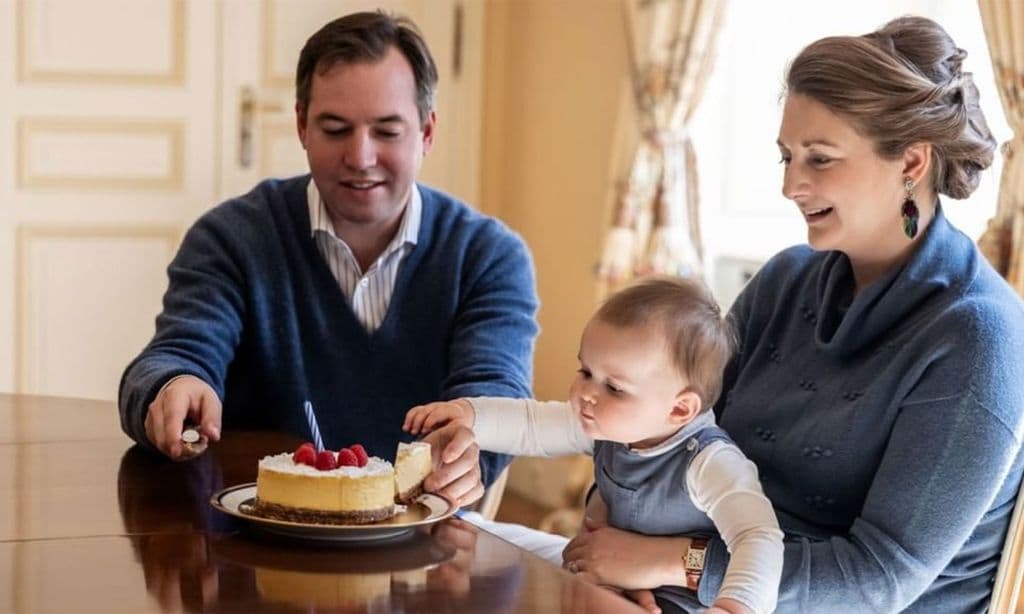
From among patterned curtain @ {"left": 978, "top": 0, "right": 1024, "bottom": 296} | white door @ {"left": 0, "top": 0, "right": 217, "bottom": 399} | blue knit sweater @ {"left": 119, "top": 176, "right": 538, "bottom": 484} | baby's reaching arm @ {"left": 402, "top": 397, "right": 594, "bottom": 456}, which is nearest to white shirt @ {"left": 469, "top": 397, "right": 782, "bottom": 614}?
baby's reaching arm @ {"left": 402, "top": 397, "right": 594, "bottom": 456}

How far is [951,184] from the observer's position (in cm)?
185

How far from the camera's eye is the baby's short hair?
1.75 m

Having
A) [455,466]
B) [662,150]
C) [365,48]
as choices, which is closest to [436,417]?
[455,466]

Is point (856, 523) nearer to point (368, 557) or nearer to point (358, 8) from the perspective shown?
point (368, 557)

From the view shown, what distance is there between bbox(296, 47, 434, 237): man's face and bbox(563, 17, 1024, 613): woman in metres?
0.83

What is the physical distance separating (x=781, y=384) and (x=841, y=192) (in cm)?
28

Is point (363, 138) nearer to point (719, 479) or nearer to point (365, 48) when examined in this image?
point (365, 48)

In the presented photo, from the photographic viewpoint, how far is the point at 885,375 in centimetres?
175

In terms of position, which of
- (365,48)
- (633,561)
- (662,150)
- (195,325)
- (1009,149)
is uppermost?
(365,48)

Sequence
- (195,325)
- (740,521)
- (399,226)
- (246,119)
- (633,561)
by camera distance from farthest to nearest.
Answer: (246,119)
(399,226)
(195,325)
(633,561)
(740,521)

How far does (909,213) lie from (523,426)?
56cm

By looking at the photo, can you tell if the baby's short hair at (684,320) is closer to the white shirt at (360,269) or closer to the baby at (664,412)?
the baby at (664,412)

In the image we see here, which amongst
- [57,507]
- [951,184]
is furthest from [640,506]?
[57,507]

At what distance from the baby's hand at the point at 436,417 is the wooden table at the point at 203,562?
0.71ft
